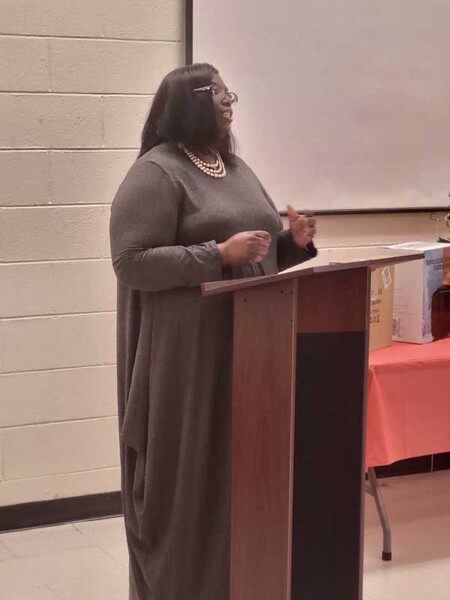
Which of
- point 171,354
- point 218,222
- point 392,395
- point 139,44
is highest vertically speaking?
point 139,44

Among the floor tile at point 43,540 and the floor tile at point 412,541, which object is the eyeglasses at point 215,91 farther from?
the floor tile at point 43,540

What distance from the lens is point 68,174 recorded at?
3.12m

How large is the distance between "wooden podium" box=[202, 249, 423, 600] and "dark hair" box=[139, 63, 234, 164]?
0.48 metres

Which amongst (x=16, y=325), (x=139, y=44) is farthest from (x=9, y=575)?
(x=139, y=44)

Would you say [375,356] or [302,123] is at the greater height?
[302,123]

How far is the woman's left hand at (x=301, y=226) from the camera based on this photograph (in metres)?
2.26

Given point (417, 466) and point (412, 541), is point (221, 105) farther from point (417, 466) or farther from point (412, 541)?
point (417, 466)

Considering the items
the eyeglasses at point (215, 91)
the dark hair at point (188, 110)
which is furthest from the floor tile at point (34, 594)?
the eyeglasses at point (215, 91)

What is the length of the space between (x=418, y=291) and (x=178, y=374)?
1.28 metres

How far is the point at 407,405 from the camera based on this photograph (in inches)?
114

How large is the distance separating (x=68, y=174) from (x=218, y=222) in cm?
114

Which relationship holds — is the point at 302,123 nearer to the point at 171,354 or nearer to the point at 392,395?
the point at 392,395

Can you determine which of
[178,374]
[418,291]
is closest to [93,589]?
[178,374]

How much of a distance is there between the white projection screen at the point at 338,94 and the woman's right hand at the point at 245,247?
1334 millimetres
